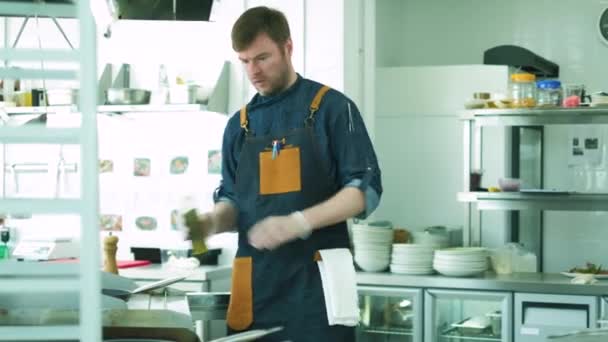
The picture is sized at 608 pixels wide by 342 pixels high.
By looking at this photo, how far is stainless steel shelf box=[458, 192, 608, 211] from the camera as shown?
16.0 feet

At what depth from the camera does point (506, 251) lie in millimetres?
4973

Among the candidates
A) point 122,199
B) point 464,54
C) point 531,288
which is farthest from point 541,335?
point 464,54

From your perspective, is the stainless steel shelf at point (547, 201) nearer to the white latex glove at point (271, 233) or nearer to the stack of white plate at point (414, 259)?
the stack of white plate at point (414, 259)

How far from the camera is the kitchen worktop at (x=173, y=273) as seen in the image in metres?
5.09

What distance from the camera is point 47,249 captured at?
558 cm

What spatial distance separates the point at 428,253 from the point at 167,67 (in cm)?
219

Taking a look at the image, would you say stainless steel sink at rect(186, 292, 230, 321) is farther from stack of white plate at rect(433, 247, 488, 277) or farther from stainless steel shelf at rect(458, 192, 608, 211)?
stainless steel shelf at rect(458, 192, 608, 211)

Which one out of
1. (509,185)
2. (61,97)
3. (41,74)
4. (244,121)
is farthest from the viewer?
(61,97)

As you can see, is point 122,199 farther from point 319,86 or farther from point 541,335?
point 319,86

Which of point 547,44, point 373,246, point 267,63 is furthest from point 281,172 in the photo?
point 547,44

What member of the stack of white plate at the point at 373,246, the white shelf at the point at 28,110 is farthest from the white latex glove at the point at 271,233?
the white shelf at the point at 28,110

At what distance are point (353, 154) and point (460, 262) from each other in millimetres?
2332

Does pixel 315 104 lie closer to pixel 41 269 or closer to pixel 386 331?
pixel 41 269

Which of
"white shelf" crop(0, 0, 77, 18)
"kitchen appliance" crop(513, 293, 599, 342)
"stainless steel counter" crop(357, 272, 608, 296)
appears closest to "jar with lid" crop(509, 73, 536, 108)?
"stainless steel counter" crop(357, 272, 608, 296)
